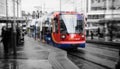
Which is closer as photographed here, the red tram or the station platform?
the station platform

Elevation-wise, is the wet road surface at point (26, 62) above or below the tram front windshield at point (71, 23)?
below

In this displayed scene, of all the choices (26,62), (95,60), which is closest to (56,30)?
(95,60)

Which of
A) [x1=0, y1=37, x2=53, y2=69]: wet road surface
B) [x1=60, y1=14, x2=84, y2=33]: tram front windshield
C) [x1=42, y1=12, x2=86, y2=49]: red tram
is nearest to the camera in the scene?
[x1=0, y1=37, x2=53, y2=69]: wet road surface

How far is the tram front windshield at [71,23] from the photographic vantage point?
92.4 feet

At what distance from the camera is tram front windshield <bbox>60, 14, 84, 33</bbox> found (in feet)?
92.4

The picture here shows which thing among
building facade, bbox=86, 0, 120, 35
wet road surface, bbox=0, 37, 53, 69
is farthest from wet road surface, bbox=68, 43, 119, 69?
building facade, bbox=86, 0, 120, 35

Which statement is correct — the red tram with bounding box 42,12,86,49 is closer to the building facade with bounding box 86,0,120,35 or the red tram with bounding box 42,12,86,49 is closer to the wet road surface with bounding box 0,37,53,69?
the wet road surface with bounding box 0,37,53,69

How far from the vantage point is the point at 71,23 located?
28359 millimetres

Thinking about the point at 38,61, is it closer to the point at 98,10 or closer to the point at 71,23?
the point at 71,23

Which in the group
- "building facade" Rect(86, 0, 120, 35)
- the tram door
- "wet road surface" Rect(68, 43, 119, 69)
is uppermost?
"building facade" Rect(86, 0, 120, 35)

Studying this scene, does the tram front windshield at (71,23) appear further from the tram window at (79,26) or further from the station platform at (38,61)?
the station platform at (38,61)

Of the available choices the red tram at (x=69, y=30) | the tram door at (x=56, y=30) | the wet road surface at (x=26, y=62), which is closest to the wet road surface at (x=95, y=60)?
the wet road surface at (x=26, y=62)

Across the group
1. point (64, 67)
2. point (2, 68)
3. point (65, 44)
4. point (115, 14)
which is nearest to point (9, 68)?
point (2, 68)

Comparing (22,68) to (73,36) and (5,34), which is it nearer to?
(5,34)
